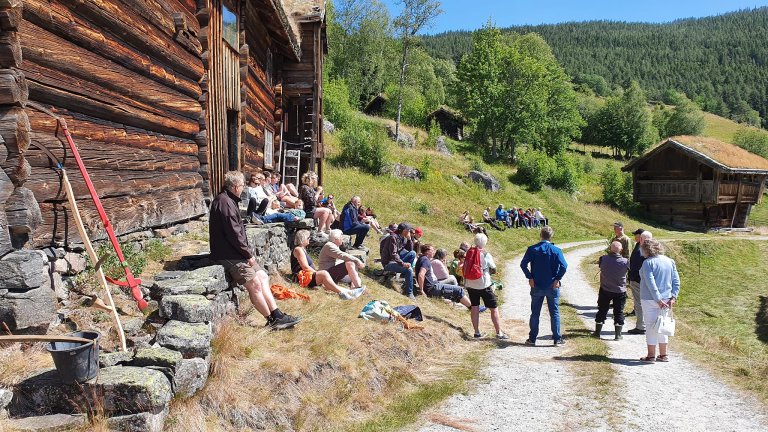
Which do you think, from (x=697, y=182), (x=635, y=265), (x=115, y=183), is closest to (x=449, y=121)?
(x=697, y=182)

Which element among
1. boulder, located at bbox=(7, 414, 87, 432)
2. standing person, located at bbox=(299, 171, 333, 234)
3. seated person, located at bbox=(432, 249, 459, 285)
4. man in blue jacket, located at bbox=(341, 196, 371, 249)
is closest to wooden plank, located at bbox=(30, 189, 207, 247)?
boulder, located at bbox=(7, 414, 87, 432)

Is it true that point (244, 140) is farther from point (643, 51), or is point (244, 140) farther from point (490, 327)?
point (643, 51)

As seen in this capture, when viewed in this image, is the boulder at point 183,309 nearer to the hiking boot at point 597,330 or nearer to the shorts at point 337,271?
the shorts at point 337,271

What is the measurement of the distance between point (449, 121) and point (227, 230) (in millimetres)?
46132

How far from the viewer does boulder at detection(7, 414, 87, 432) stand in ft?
12.2

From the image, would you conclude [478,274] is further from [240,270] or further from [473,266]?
[240,270]

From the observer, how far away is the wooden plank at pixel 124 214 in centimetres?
534

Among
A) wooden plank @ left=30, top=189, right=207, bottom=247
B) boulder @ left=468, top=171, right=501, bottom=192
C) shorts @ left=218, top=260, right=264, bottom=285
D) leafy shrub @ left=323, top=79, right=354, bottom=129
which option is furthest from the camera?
leafy shrub @ left=323, top=79, right=354, bottom=129

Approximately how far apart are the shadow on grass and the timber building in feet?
43.2

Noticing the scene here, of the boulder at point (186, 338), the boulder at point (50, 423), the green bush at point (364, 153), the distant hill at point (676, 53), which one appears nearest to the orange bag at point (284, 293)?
the boulder at point (186, 338)

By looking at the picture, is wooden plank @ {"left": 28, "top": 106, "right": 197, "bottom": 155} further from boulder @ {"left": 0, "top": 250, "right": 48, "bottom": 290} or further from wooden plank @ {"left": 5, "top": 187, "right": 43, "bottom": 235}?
boulder @ {"left": 0, "top": 250, "right": 48, "bottom": 290}

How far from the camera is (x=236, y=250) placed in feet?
21.2

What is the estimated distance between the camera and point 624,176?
3872 cm

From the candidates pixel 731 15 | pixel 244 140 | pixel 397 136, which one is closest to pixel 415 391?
pixel 244 140
